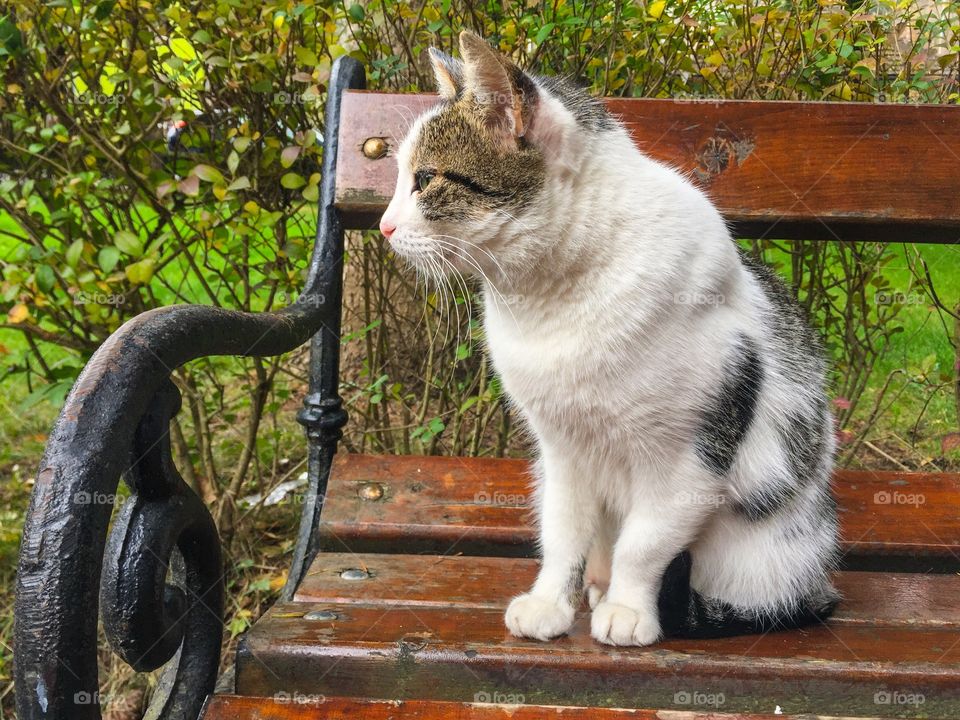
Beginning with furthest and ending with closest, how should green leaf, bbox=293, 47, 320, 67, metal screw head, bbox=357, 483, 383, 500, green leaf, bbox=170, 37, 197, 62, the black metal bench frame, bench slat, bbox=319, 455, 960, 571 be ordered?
green leaf, bbox=170, 37, 197, 62 < green leaf, bbox=293, 47, 320, 67 < metal screw head, bbox=357, 483, 383, 500 < bench slat, bbox=319, 455, 960, 571 < the black metal bench frame

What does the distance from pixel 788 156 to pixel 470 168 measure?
2.40 ft

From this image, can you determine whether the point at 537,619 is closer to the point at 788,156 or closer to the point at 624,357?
the point at 624,357

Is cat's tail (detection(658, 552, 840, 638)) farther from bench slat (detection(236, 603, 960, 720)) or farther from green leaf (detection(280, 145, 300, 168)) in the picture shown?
green leaf (detection(280, 145, 300, 168))

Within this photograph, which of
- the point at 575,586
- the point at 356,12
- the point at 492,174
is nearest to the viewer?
the point at 492,174

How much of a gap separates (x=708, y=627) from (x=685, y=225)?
0.60 metres

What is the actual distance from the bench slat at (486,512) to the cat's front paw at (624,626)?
37 cm

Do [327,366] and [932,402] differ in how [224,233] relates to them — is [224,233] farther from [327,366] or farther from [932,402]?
[932,402]

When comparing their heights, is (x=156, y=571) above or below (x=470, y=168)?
below

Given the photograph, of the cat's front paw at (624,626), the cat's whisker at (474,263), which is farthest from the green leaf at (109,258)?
the cat's front paw at (624,626)

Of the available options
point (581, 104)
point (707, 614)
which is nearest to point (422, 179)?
point (581, 104)

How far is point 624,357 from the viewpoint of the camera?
1.21 meters

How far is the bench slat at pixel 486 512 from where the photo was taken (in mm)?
1579

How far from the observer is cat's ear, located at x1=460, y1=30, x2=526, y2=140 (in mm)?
1201

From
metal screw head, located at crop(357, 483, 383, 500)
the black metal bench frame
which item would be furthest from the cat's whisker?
metal screw head, located at crop(357, 483, 383, 500)
